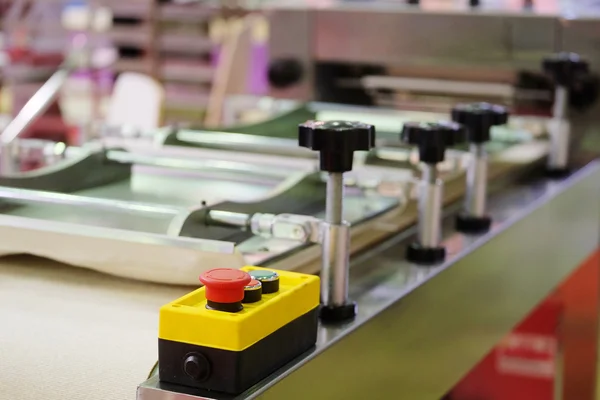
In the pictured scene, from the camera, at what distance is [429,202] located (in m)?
1.01

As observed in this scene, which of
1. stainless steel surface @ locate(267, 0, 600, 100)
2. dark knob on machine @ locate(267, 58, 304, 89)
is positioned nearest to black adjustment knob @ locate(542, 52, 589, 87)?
stainless steel surface @ locate(267, 0, 600, 100)

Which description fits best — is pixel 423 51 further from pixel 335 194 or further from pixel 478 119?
pixel 335 194

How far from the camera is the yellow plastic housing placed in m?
0.62

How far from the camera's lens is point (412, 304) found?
940 millimetres

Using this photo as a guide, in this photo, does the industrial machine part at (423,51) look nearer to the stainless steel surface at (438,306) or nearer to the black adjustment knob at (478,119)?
the stainless steel surface at (438,306)

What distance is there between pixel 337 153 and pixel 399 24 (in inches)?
49.7

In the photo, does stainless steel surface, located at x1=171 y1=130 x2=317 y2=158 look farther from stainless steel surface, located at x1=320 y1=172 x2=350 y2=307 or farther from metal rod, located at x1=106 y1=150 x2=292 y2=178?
stainless steel surface, located at x1=320 y1=172 x2=350 y2=307

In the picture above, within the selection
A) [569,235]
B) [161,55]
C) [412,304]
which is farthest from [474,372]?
[161,55]

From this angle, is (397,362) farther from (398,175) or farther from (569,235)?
(569,235)

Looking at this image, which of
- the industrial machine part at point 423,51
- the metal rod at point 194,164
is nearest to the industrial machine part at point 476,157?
the metal rod at point 194,164

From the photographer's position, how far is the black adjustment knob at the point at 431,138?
3.22 feet

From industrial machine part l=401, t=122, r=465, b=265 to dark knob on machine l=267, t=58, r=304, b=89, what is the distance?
1.06 meters

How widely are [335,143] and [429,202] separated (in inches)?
10.3

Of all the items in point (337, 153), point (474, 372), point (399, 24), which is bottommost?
point (474, 372)
